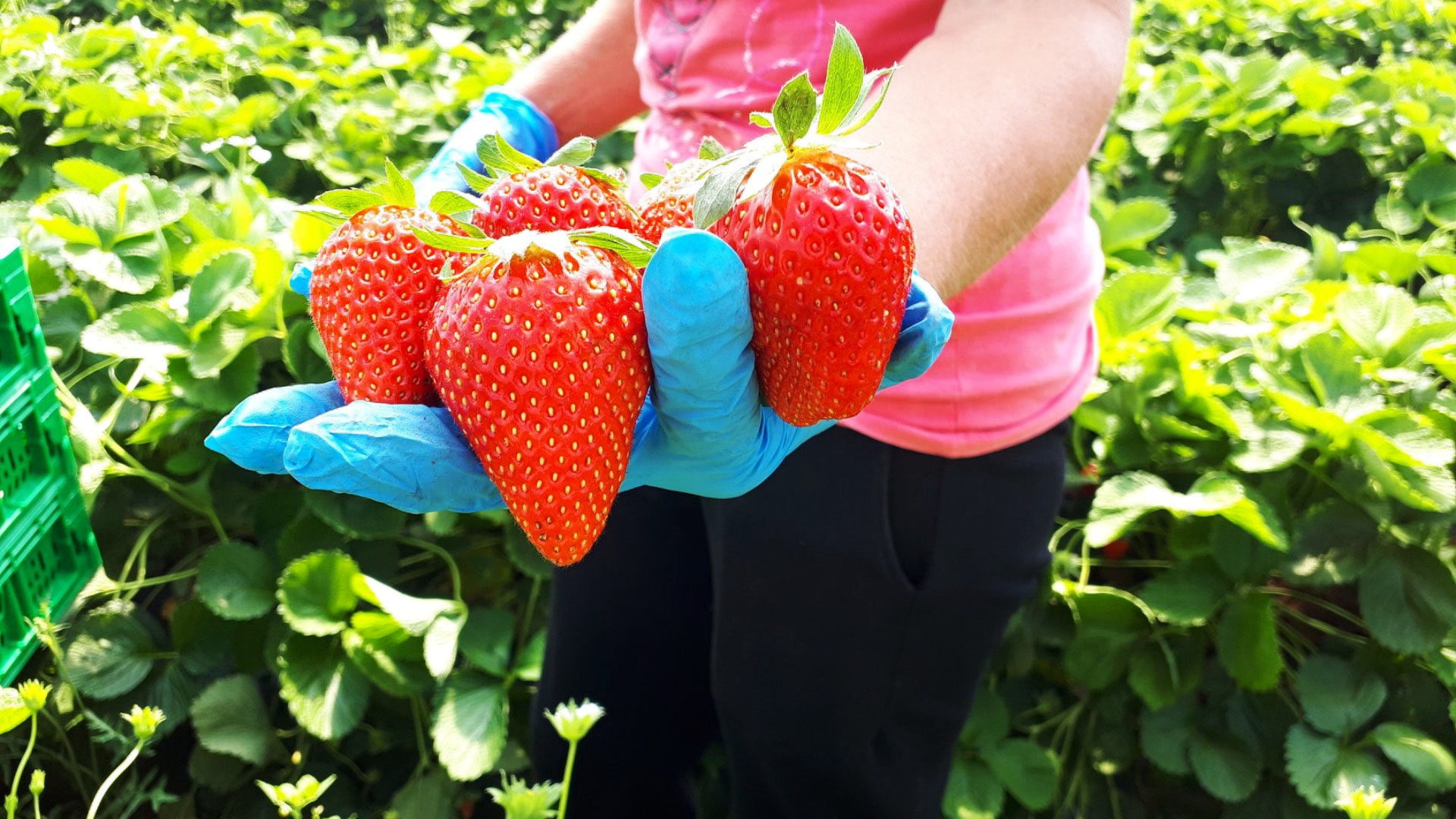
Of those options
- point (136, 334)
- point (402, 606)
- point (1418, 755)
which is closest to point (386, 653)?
point (402, 606)

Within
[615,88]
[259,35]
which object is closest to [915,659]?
[615,88]

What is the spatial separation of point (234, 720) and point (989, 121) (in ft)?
4.45

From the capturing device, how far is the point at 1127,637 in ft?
5.81

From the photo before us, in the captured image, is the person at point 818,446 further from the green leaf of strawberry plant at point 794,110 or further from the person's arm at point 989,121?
the green leaf of strawberry plant at point 794,110

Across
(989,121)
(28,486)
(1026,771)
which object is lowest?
(1026,771)

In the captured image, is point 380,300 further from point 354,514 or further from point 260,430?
point 354,514

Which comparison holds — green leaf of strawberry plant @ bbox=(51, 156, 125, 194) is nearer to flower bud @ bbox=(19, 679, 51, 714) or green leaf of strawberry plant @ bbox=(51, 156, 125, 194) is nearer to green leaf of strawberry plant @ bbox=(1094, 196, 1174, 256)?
flower bud @ bbox=(19, 679, 51, 714)

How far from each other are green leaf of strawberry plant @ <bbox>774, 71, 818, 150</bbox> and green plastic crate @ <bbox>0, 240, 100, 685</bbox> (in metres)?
1.11

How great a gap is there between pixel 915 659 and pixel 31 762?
1445mm

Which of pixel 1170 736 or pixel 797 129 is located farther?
pixel 1170 736

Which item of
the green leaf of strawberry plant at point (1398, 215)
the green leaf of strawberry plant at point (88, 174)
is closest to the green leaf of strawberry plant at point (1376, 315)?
the green leaf of strawberry plant at point (1398, 215)

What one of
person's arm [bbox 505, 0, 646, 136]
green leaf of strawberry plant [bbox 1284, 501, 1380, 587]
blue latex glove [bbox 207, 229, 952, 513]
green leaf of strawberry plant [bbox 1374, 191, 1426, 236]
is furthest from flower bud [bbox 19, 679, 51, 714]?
green leaf of strawberry plant [bbox 1374, 191, 1426, 236]

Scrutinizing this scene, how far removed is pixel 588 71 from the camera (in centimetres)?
152

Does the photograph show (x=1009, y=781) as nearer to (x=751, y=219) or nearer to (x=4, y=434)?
(x=751, y=219)
